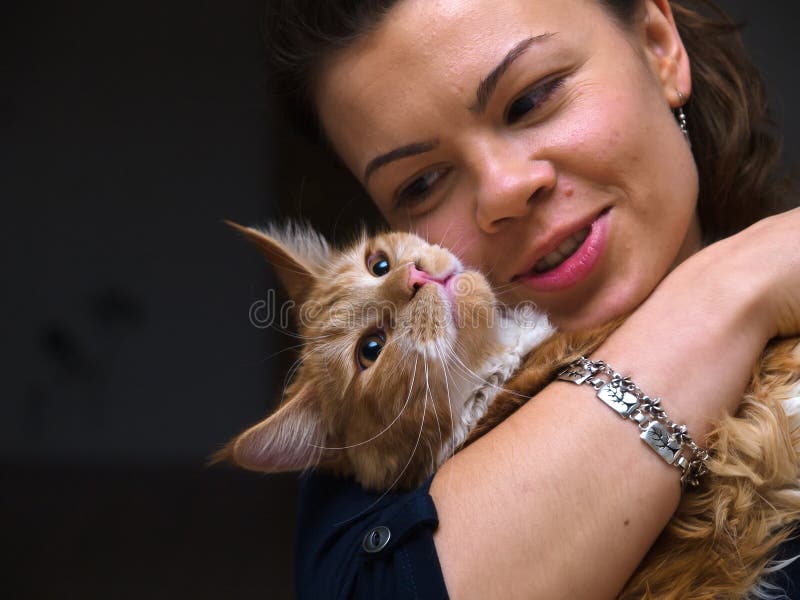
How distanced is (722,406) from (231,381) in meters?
2.51

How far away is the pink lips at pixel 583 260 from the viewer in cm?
141

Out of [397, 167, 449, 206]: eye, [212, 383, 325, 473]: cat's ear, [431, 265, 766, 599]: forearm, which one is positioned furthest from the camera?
[397, 167, 449, 206]: eye

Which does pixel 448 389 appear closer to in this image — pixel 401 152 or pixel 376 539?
pixel 376 539

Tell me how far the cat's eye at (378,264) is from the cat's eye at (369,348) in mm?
171

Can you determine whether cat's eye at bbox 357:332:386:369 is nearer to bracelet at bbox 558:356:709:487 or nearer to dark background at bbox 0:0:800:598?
bracelet at bbox 558:356:709:487

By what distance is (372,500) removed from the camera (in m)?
1.35

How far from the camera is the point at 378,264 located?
1627 mm

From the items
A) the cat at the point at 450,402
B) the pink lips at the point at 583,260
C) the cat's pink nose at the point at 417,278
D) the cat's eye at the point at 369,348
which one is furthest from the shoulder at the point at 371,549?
the pink lips at the point at 583,260

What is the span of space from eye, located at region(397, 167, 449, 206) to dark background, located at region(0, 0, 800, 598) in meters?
1.07

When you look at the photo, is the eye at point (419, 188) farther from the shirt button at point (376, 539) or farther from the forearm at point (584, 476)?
the shirt button at point (376, 539)

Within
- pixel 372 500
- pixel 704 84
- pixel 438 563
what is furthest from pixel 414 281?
pixel 704 84

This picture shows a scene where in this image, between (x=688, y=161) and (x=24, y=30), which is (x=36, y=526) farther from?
(x=688, y=161)

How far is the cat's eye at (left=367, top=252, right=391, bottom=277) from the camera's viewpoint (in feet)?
5.28

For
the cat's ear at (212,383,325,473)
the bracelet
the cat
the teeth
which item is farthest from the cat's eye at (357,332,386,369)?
the bracelet
